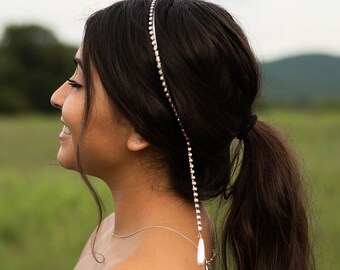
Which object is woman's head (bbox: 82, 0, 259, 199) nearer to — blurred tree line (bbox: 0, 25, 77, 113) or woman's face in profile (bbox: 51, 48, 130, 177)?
woman's face in profile (bbox: 51, 48, 130, 177)

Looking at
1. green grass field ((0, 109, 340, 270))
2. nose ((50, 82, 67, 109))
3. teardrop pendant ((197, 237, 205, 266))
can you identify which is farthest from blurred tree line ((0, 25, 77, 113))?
teardrop pendant ((197, 237, 205, 266))

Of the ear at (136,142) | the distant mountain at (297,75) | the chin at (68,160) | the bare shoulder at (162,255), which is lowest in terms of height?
the distant mountain at (297,75)

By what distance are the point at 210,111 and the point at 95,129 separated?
270 mm

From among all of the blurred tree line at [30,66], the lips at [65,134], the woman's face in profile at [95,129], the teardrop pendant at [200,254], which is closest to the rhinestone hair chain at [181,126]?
the teardrop pendant at [200,254]

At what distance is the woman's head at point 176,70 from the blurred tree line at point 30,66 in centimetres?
4595

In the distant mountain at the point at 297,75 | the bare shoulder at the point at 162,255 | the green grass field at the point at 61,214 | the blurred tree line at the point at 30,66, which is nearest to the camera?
the bare shoulder at the point at 162,255

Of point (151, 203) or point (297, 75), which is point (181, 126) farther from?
point (297, 75)

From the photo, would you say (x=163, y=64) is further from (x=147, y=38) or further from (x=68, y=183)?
(x=68, y=183)

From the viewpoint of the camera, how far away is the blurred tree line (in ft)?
162

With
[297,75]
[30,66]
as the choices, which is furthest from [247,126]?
[30,66]

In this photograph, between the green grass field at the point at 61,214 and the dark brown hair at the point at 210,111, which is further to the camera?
the green grass field at the point at 61,214

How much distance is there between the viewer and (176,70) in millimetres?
1577

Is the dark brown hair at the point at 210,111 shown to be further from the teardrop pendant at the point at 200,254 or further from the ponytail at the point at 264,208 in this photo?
the teardrop pendant at the point at 200,254

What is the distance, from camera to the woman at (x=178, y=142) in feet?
5.21
